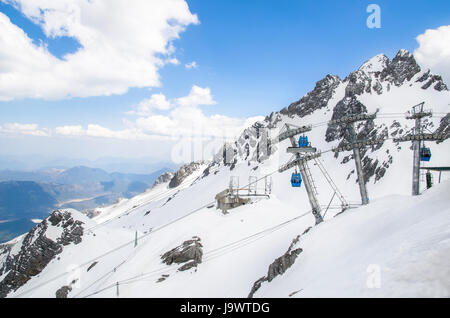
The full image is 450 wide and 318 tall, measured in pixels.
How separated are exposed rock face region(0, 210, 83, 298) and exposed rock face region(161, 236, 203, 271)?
2419cm

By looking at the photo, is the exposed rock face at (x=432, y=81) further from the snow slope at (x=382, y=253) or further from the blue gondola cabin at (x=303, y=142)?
the blue gondola cabin at (x=303, y=142)

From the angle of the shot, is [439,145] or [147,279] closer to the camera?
[147,279]

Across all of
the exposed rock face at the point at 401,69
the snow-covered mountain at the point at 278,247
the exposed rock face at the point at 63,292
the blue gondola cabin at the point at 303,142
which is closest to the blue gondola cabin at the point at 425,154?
the snow-covered mountain at the point at 278,247

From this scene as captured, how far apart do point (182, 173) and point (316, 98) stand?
310 feet

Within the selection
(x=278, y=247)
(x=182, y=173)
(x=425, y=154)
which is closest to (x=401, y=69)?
(x=425, y=154)

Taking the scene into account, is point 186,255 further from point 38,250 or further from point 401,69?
point 401,69

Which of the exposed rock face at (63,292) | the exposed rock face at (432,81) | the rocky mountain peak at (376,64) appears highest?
the rocky mountain peak at (376,64)

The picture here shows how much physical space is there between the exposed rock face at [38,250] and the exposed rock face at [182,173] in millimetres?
109408

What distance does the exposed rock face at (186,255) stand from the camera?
77.9ft

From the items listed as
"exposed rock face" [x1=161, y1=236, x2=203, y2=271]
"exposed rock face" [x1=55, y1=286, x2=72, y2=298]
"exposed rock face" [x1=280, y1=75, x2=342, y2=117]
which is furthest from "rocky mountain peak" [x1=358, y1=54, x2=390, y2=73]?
"exposed rock face" [x1=55, y1=286, x2=72, y2=298]
